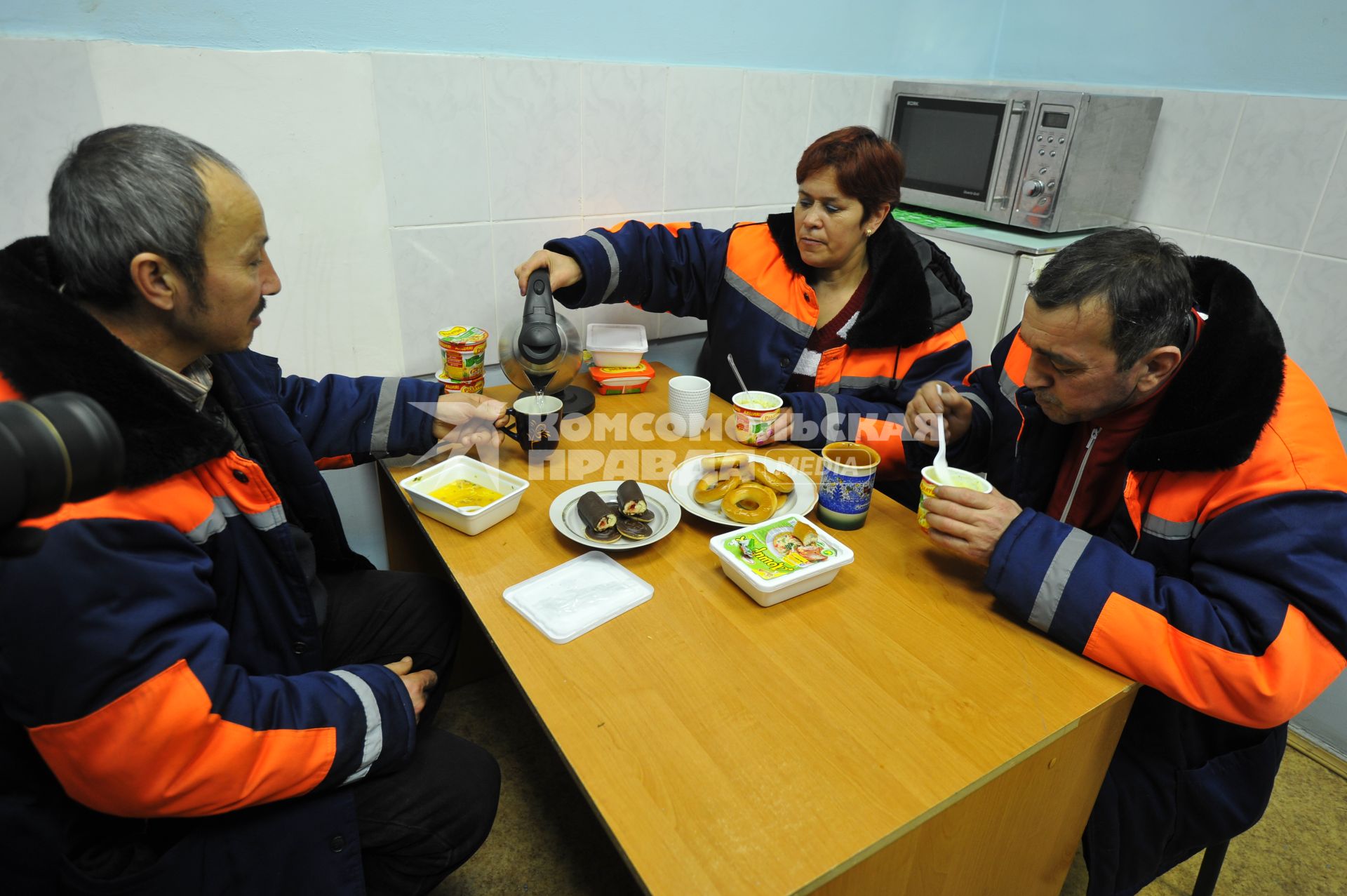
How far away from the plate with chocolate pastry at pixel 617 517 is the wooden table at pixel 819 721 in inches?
1.3

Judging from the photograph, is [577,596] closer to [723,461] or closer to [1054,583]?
[723,461]

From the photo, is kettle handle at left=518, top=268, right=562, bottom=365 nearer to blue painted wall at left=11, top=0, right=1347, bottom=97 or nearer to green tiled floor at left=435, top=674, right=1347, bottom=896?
blue painted wall at left=11, top=0, right=1347, bottom=97

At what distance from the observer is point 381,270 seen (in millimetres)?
1846

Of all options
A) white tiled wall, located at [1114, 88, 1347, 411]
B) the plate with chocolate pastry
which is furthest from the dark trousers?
white tiled wall, located at [1114, 88, 1347, 411]

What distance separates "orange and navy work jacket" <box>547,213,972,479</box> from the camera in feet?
5.77

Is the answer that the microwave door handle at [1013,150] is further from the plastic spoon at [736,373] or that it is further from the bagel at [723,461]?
the bagel at [723,461]

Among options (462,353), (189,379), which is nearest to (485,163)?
(462,353)

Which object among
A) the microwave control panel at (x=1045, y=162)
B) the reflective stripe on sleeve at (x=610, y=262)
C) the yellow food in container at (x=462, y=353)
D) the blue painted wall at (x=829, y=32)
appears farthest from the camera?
the microwave control panel at (x=1045, y=162)

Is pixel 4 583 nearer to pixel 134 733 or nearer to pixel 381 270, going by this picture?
pixel 134 733

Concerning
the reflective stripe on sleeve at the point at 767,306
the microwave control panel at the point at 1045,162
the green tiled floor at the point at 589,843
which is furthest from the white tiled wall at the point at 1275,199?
the reflective stripe on sleeve at the point at 767,306

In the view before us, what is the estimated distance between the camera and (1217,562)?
1.05 metres

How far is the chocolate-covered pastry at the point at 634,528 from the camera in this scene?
1277 millimetres

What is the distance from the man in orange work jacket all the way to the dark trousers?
86cm

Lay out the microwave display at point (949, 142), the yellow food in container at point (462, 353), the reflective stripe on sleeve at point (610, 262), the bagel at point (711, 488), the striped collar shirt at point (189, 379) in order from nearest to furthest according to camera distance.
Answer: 1. the striped collar shirt at point (189, 379)
2. the bagel at point (711, 488)
3. the yellow food in container at point (462, 353)
4. the reflective stripe on sleeve at point (610, 262)
5. the microwave display at point (949, 142)
